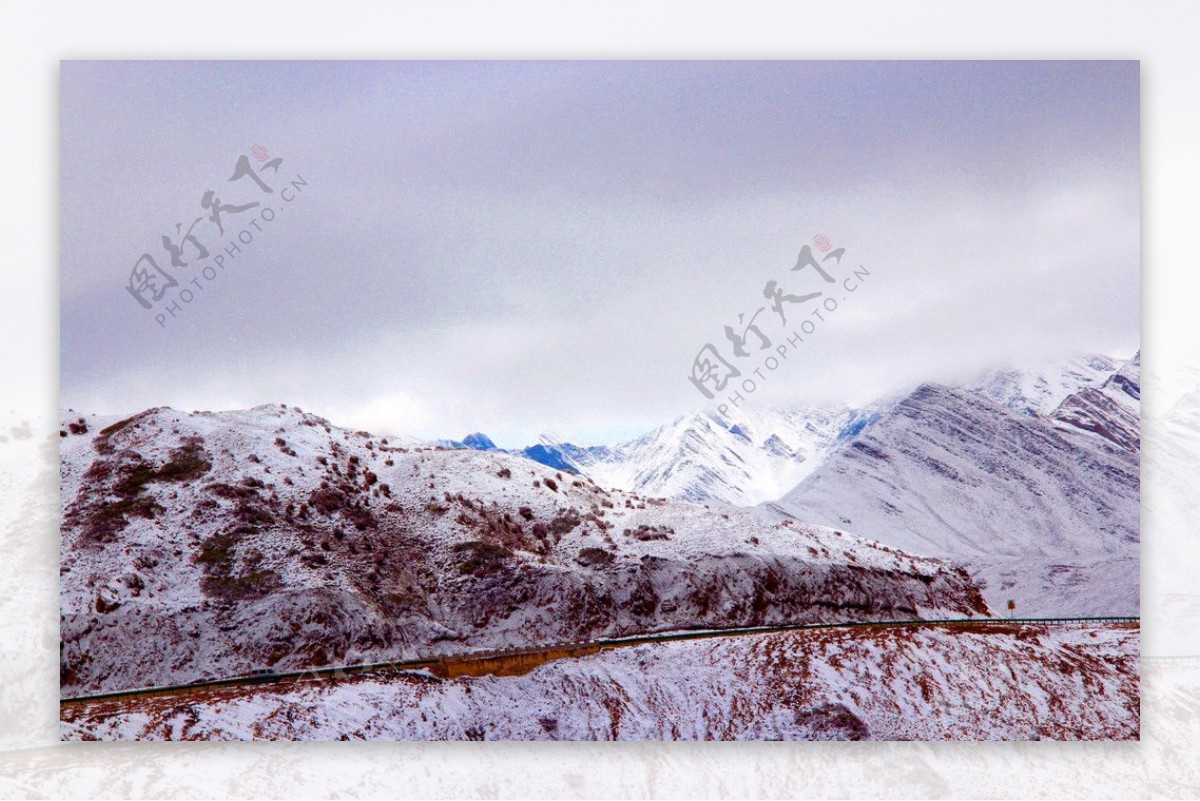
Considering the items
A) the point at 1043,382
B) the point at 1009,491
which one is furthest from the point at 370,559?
the point at 1043,382

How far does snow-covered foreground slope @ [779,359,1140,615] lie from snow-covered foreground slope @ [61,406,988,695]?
0.25m

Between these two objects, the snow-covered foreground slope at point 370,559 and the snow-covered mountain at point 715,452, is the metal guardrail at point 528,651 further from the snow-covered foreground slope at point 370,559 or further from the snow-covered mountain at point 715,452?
the snow-covered mountain at point 715,452

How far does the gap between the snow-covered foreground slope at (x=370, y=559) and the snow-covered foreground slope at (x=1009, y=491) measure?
0.25m

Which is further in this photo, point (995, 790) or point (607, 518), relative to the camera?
point (607, 518)

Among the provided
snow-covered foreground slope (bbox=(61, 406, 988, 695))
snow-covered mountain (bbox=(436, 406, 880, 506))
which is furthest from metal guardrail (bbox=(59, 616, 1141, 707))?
snow-covered mountain (bbox=(436, 406, 880, 506))

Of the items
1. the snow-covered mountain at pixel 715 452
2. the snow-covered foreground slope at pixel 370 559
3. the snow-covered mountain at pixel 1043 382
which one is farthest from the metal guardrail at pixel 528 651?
the snow-covered mountain at pixel 1043 382

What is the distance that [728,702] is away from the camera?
7.70 meters

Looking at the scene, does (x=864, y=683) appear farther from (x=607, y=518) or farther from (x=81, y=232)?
(x=81, y=232)

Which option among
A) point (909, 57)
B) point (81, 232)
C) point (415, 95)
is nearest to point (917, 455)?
point (909, 57)

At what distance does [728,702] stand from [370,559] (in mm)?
2614

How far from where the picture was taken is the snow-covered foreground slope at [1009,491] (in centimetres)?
780

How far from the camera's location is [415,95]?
7.99 metres

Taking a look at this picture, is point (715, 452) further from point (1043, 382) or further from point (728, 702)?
point (1043, 382)

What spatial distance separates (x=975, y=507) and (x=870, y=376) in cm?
116
